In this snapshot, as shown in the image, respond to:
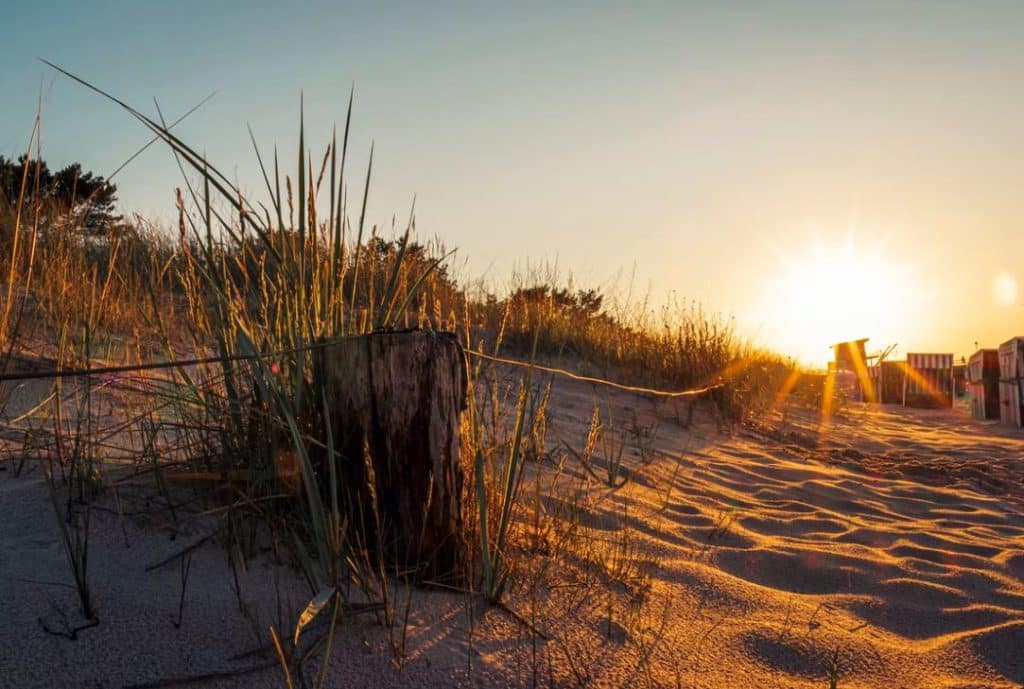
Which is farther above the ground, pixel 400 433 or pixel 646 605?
pixel 400 433

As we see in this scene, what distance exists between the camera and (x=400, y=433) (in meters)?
1.96

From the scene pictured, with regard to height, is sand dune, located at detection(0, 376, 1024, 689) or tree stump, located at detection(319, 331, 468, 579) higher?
tree stump, located at detection(319, 331, 468, 579)

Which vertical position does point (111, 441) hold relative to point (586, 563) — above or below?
above

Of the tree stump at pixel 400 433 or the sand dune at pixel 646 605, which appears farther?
the tree stump at pixel 400 433

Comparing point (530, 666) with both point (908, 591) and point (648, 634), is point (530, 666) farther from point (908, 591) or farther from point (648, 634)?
point (908, 591)

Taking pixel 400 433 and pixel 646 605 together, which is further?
pixel 646 605

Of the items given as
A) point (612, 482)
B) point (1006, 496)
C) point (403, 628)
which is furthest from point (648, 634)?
point (1006, 496)

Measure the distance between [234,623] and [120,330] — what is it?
14.0 feet

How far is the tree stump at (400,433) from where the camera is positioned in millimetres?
1934

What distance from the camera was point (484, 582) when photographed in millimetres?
1950

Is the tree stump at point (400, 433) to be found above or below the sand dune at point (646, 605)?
above

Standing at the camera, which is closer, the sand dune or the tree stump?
the sand dune

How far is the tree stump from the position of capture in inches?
76.1

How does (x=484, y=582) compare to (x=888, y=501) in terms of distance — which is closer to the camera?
(x=484, y=582)
